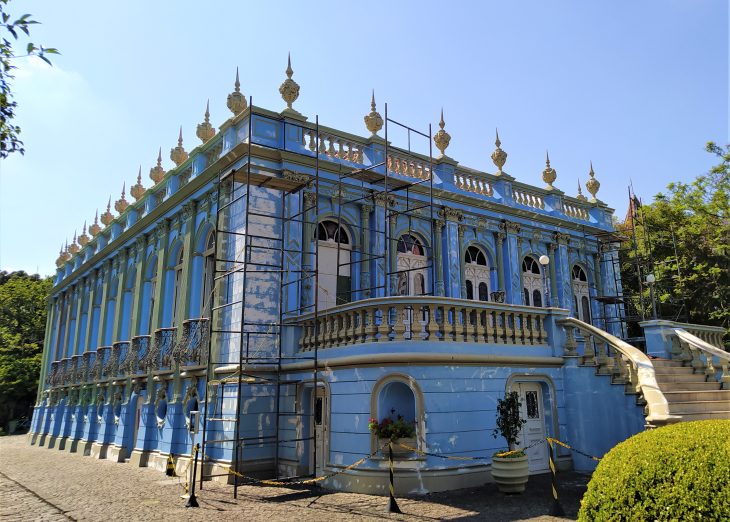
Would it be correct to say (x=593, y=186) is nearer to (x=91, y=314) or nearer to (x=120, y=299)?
(x=120, y=299)

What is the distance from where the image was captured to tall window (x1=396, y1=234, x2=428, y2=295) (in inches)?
653

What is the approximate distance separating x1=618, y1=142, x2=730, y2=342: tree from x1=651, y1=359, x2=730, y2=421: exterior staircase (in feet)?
29.8

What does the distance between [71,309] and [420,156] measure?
21.3 m

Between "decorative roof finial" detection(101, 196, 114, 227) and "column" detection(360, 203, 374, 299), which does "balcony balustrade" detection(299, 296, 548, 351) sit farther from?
"decorative roof finial" detection(101, 196, 114, 227)

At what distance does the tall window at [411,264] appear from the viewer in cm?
1659

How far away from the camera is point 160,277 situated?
60.5 feet

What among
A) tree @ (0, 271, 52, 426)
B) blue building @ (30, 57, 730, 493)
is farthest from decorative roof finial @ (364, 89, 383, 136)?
tree @ (0, 271, 52, 426)

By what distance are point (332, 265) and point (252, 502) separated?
6389 millimetres

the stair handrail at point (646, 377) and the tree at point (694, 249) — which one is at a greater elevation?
the tree at point (694, 249)

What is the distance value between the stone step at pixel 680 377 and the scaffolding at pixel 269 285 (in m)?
6.14

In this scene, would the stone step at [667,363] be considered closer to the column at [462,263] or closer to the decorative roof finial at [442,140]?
the column at [462,263]

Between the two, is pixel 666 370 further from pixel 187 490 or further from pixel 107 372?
pixel 107 372

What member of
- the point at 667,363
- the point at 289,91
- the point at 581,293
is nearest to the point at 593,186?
the point at 581,293

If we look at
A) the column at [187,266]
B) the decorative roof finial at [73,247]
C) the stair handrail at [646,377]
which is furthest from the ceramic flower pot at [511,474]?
the decorative roof finial at [73,247]
